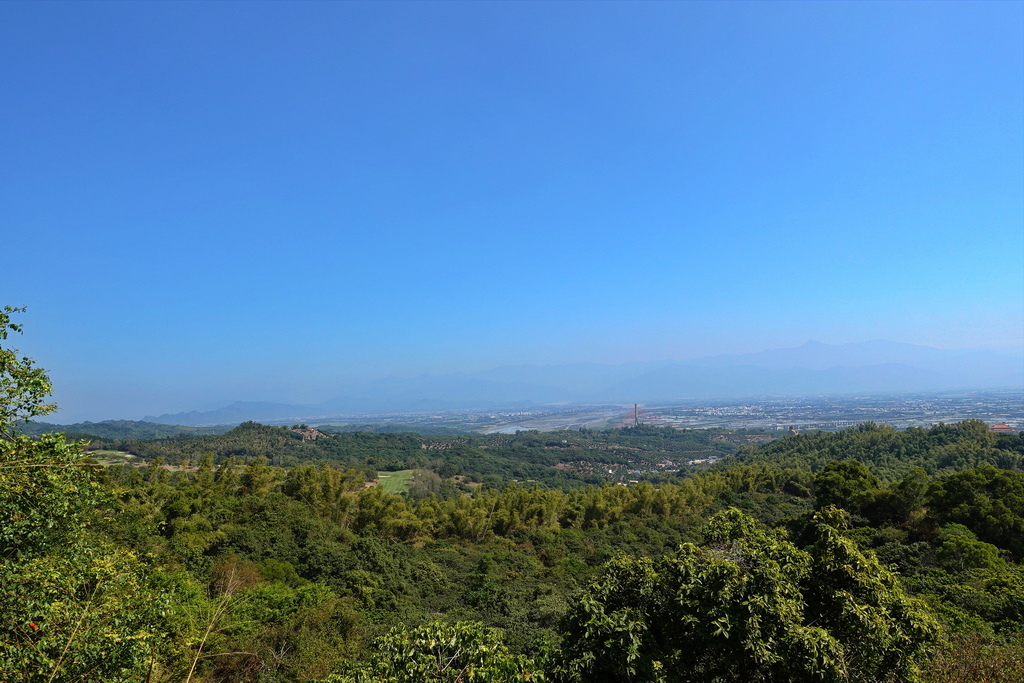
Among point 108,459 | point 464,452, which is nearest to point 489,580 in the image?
point 108,459

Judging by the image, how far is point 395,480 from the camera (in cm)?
4906

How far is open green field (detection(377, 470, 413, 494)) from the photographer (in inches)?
1705

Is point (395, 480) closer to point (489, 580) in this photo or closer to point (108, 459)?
point (108, 459)

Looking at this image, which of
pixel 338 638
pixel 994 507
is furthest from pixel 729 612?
pixel 994 507

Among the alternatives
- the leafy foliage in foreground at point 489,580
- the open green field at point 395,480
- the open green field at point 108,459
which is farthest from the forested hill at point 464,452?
the leafy foliage in foreground at point 489,580

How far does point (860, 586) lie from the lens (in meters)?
5.19

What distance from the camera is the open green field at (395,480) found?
1705 inches

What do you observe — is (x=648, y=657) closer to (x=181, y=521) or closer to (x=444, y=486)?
(x=181, y=521)

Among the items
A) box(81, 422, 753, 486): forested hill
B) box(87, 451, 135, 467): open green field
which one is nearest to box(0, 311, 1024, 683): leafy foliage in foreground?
box(87, 451, 135, 467): open green field

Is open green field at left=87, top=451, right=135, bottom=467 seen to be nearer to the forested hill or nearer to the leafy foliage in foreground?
the leafy foliage in foreground

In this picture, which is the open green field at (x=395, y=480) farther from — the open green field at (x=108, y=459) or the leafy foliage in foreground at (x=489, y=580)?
the open green field at (x=108, y=459)

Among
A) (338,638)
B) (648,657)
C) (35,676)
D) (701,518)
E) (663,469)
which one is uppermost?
(35,676)

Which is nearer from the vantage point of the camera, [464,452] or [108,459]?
[108,459]

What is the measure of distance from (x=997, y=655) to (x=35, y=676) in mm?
12391
